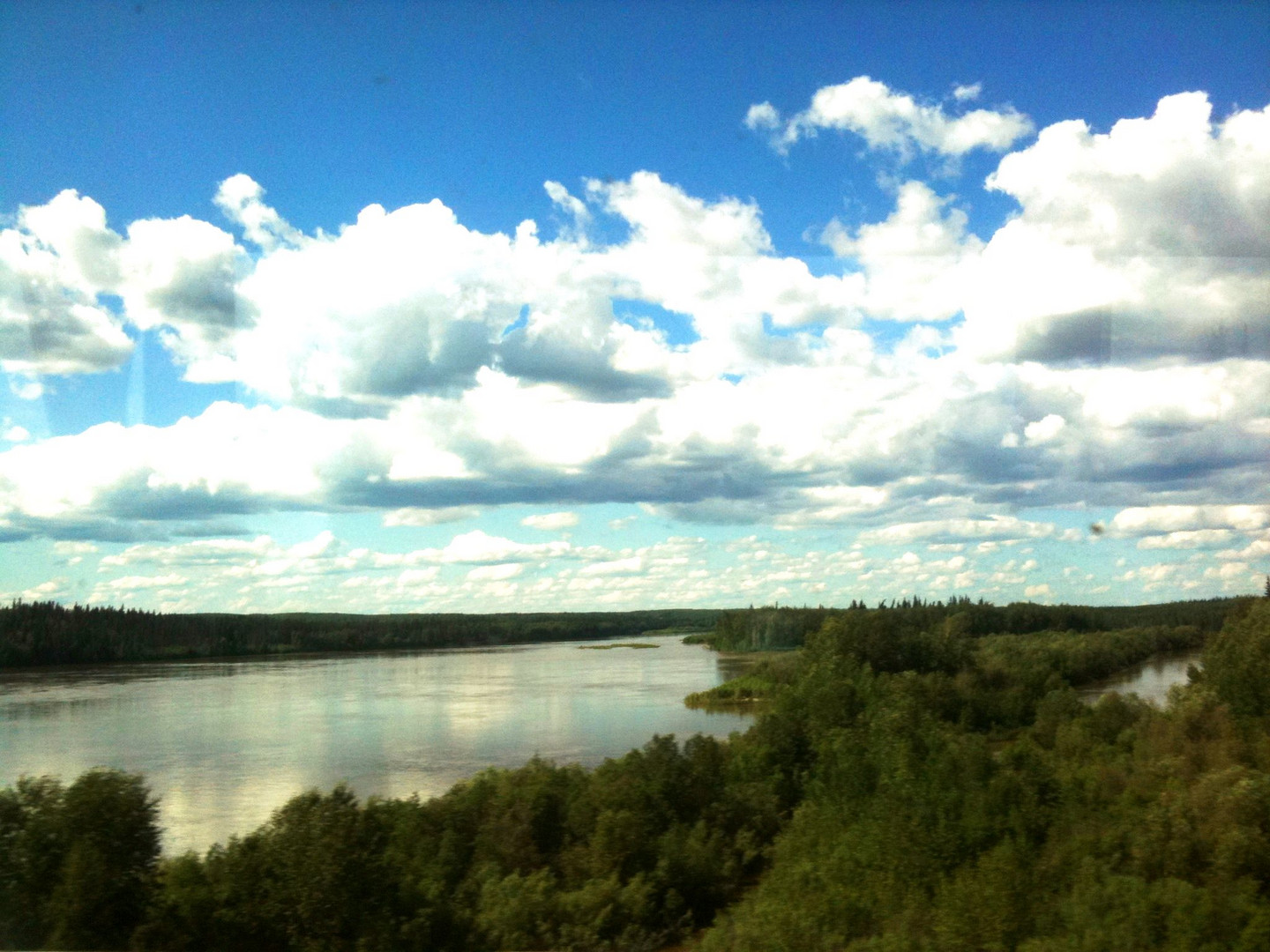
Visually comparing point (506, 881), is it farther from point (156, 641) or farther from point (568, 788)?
point (156, 641)

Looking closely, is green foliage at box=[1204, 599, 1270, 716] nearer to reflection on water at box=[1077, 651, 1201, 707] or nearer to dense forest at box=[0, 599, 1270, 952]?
dense forest at box=[0, 599, 1270, 952]

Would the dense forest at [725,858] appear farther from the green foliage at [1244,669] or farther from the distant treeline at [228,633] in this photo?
the distant treeline at [228,633]

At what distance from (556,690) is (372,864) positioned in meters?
39.8

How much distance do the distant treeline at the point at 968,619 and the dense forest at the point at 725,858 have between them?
21177 mm

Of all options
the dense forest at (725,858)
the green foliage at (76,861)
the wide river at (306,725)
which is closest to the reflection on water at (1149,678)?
the wide river at (306,725)

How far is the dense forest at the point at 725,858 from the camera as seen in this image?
7910 millimetres

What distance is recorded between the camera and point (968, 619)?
6200cm

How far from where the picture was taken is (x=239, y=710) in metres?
40.1

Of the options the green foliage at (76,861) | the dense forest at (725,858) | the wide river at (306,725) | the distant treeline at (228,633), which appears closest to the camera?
the dense forest at (725,858)

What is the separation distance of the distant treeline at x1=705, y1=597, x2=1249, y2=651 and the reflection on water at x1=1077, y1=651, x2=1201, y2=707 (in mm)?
1873

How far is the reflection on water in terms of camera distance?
38.7 m

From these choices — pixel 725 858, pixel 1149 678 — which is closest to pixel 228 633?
pixel 1149 678

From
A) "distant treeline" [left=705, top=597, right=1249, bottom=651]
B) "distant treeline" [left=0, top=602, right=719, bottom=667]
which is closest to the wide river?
"distant treeline" [left=0, top=602, right=719, bottom=667]

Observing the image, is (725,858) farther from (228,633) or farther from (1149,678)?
(228,633)
